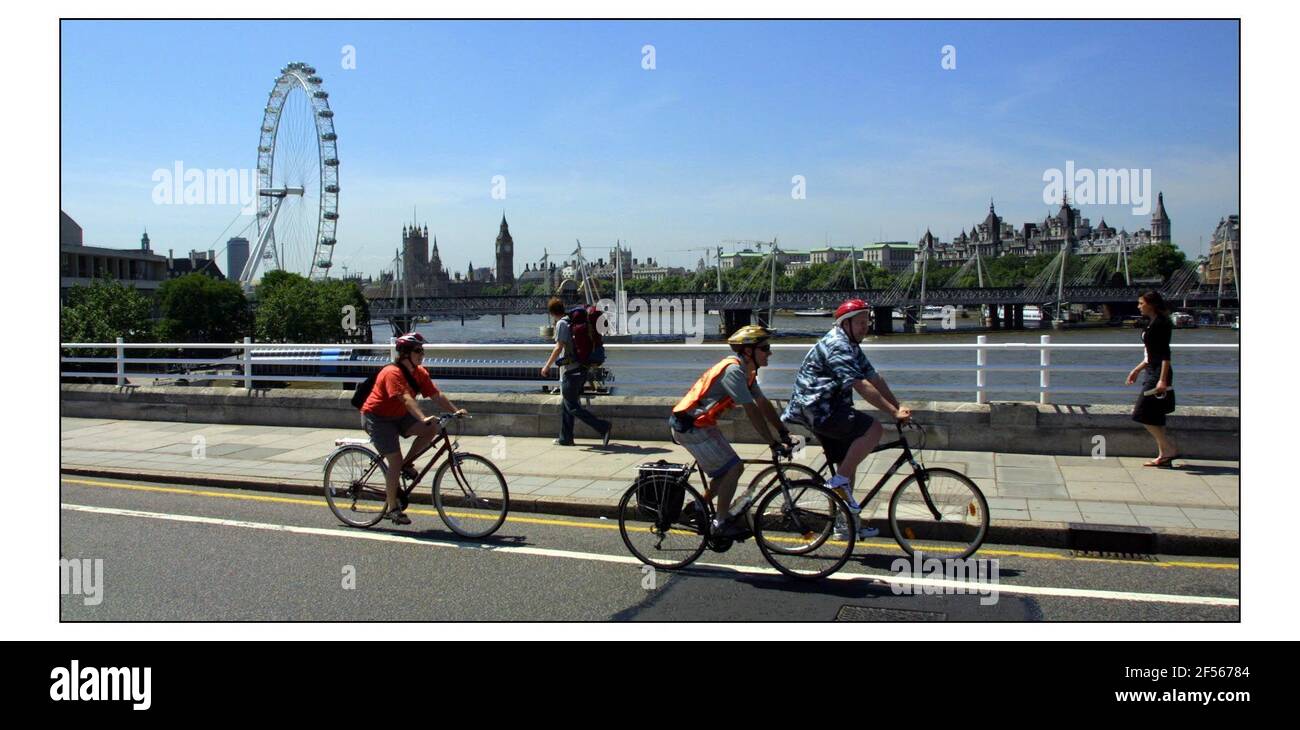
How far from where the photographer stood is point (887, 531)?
25.3 feet

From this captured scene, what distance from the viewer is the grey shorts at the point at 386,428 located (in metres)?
8.08

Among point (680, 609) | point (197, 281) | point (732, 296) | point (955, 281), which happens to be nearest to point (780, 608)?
point (680, 609)

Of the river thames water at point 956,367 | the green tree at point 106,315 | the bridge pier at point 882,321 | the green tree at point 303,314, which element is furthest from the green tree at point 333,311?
the bridge pier at point 882,321

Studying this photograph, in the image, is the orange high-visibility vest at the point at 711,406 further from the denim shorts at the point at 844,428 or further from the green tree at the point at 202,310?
the green tree at the point at 202,310

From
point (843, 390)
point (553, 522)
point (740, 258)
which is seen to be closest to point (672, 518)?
point (843, 390)

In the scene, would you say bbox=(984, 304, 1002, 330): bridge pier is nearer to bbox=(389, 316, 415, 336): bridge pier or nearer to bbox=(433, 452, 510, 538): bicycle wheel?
A: bbox=(389, 316, 415, 336): bridge pier

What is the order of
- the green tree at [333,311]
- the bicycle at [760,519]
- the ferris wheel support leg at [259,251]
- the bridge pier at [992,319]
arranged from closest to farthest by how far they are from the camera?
the bicycle at [760,519] < the ferris wheel support leg at [259,251] < the green tree at [333,311] < the bridge pier at [992,319]

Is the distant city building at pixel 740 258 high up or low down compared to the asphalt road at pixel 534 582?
up

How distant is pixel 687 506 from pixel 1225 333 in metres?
72.5

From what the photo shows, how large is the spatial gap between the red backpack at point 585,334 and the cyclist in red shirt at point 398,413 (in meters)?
3.42

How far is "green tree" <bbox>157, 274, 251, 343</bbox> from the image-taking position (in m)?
97.9

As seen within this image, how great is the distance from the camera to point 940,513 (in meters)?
7.12

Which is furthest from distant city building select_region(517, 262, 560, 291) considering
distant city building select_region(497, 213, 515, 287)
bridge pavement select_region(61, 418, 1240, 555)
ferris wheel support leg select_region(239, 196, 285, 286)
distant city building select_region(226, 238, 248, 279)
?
bridge pavement select_region(61, 418, 1240, 555)

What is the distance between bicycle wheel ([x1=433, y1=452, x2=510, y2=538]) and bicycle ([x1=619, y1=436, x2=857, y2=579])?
1278 mm
